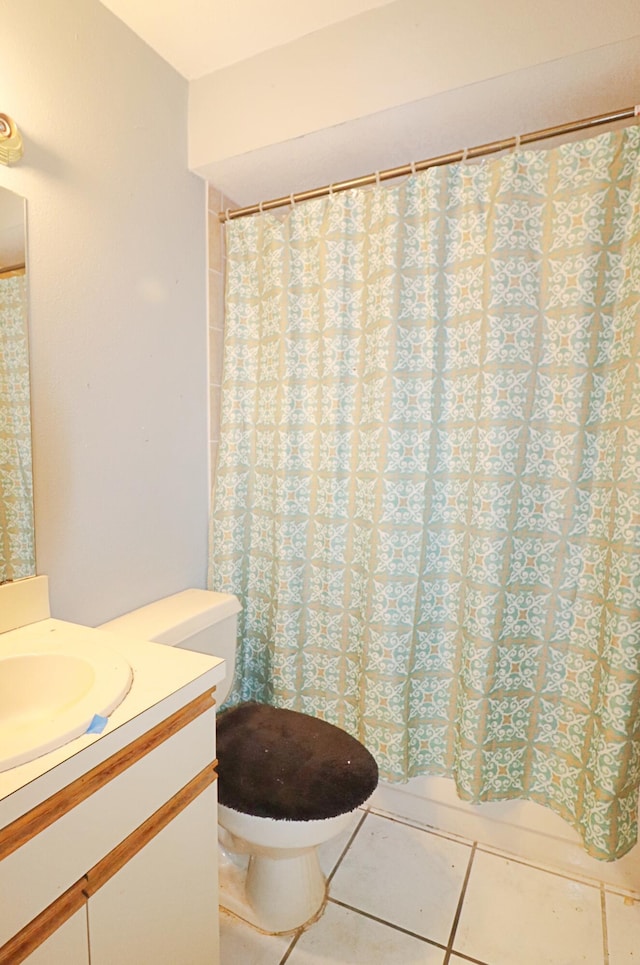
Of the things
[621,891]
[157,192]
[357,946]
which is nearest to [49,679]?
[357,946]

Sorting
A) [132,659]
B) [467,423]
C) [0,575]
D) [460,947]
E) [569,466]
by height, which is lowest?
[460,947]

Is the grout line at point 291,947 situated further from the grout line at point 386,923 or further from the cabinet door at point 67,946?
the cabinet door at point 67,946

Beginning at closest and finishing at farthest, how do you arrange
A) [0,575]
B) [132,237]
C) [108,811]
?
[108,811]
[0,575]
[132,237]

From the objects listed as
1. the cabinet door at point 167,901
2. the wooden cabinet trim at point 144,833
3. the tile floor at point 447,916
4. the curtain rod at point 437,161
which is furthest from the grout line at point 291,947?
the curtain rod at point 437,161

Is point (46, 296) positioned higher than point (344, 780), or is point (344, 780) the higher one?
point (46, 296)

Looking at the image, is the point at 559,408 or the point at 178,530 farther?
the point at 178,530

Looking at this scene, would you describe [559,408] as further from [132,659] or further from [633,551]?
[132,659]

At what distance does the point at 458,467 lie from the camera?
132 centimetres

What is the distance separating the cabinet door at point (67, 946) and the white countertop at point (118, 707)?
0.21m

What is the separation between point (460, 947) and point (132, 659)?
1.12 m

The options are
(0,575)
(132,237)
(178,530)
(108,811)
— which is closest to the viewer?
(108,811)

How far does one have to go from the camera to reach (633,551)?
107cm

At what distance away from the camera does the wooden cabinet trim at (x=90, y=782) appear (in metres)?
0.54

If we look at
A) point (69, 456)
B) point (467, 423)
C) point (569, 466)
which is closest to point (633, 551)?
point (569, 466)
